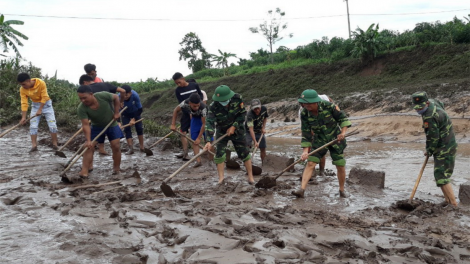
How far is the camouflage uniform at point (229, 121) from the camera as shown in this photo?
19.5 ft

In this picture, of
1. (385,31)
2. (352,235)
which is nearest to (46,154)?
(352,235)

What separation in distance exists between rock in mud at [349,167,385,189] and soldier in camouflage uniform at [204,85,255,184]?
163 centimetres

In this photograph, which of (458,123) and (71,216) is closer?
(71,216)

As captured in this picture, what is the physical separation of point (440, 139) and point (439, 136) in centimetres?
4

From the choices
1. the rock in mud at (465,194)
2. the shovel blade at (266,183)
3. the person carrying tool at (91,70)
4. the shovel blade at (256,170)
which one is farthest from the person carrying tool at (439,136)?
the person carrying tool at (91,70)

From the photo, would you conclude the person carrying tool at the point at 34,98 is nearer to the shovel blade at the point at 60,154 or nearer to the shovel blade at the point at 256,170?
the shovel blade at the point at 60,154

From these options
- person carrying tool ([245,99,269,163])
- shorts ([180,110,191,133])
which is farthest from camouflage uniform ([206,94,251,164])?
shorts ([180,110,191,133])

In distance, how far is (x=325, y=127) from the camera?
538cm

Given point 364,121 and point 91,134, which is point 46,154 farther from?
point 364,121

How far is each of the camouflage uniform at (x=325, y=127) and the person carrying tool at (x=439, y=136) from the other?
86 cm

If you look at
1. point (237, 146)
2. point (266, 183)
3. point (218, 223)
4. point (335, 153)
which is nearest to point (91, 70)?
point (237, 146)

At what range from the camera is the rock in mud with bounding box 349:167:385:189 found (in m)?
6.16

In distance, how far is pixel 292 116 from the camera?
61.7 ft

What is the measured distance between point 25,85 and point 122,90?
178 cm
